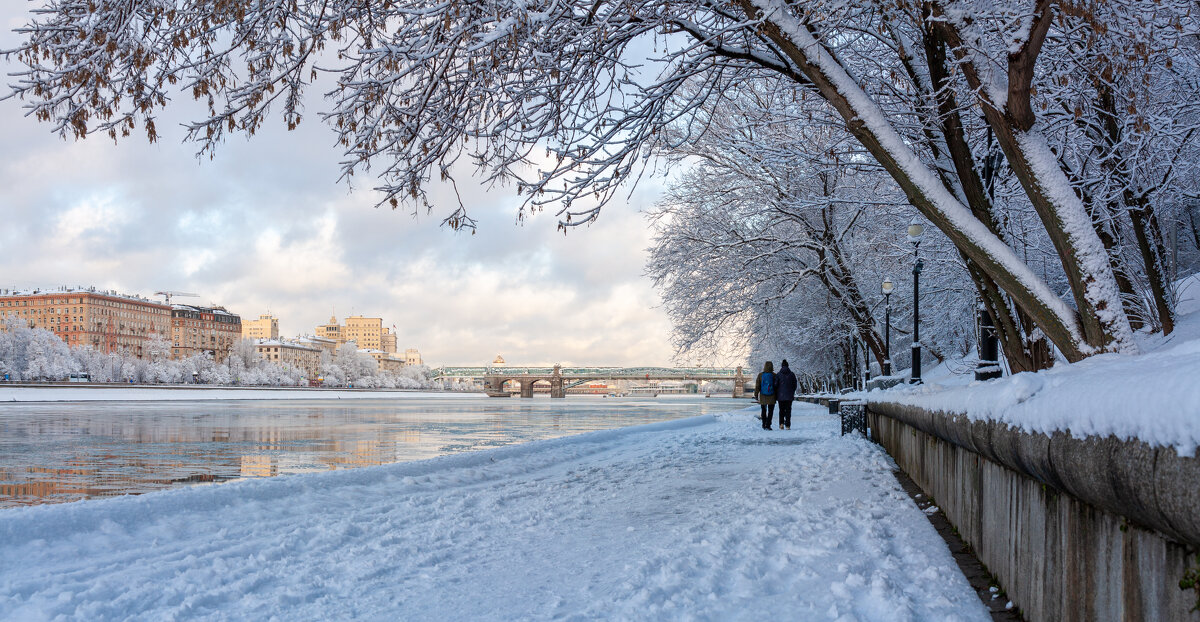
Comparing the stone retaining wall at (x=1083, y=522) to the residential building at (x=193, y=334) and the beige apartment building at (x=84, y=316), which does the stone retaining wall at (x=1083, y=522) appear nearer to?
the beige apartment building at (x=84, y=316)

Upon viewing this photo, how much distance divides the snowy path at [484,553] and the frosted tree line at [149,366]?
122575 mm

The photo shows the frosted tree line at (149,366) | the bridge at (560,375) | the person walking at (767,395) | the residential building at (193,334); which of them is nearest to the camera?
the person walking at (767,395)

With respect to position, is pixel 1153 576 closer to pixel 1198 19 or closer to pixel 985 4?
pixel 985 4

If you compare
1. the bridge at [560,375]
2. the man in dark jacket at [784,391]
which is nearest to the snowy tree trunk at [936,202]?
the man in dark jacket at [784,391]

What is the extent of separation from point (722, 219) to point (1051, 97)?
1572 cm

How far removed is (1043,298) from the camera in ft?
17.8

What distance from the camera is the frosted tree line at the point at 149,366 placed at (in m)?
108

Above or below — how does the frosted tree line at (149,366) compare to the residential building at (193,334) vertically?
below

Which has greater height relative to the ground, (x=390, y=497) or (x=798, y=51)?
(x=798, y=51)

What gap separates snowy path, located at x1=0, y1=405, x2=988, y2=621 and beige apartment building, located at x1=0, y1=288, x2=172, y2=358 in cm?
16939

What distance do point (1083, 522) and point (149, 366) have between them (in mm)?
144939

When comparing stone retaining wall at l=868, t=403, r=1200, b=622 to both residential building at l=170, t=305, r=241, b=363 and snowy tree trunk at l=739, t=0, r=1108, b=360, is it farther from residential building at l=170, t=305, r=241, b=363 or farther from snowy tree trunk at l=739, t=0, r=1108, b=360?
residential building at l=170, t=305, r=241, b=363

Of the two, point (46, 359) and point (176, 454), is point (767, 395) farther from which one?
point (46, 359)

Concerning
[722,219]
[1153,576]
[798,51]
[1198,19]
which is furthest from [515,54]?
[722,219]
